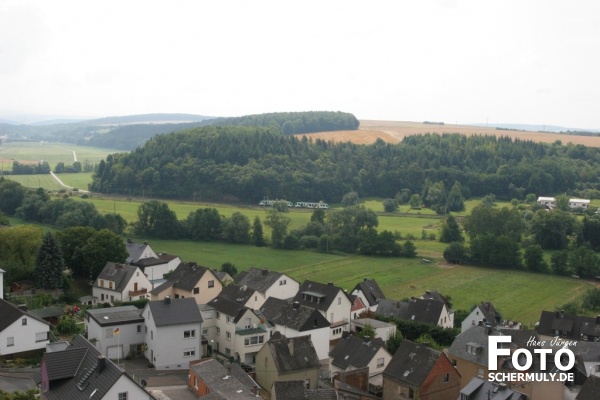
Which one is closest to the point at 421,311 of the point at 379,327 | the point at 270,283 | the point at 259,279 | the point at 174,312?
the point at 379,327

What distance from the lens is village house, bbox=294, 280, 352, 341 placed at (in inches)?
1638

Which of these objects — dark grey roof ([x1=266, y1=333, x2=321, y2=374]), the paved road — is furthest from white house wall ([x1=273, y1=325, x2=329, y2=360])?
the paved road

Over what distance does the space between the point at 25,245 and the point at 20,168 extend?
9769cm

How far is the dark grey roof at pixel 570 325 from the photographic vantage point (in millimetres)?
41562

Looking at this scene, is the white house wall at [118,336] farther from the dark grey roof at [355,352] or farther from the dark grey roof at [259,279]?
the dark grey roof at [259,279]

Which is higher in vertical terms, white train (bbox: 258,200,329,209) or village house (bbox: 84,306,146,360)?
village house (bbox: 84,306,146,360)

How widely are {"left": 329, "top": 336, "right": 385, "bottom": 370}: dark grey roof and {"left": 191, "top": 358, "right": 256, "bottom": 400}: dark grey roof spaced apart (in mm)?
6194

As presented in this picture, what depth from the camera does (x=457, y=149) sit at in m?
149

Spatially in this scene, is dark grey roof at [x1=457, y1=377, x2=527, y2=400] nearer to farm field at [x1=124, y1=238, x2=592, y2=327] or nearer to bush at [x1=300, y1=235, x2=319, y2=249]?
farm field at [x1=124, y1=238, x2=592, y2=327]

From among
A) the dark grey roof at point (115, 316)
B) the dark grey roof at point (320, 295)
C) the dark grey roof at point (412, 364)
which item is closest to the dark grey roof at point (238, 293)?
the dark grey roof at point (320, 295)

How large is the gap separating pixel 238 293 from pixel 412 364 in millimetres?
15394

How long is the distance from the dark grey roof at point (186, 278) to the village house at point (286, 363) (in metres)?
13.1

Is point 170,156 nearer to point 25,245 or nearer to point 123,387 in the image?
point 25,245

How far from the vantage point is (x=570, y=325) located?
42500mm
